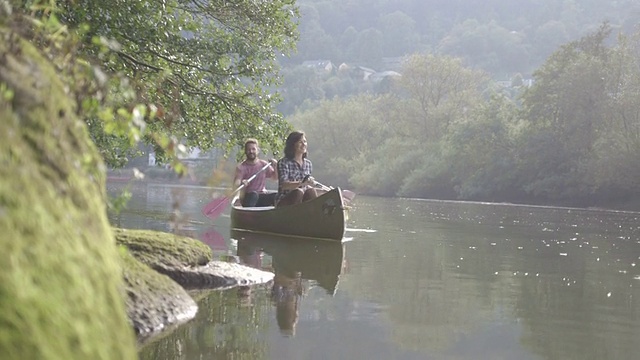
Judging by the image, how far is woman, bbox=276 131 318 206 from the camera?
13.2 m

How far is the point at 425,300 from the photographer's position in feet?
23.7

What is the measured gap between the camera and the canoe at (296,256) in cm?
869

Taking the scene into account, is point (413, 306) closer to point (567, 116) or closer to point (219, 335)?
point (219, 335)

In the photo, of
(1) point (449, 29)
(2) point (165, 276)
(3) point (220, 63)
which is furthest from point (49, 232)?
(1) point (449, 29)

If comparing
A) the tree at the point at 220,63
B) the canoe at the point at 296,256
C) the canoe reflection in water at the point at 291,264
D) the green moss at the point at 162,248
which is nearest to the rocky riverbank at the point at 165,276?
the green moss at the point at 162,248

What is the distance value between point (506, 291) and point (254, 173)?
7.55 m

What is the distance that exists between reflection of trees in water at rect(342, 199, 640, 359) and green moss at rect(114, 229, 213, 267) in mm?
1361

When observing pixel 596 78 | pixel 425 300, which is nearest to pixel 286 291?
pixel 425 300

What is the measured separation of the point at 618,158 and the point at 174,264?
3309 centimetres

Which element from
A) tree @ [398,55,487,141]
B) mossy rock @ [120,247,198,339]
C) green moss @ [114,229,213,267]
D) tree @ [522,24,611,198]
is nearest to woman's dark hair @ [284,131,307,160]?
green moss @ [114,229,213,267]

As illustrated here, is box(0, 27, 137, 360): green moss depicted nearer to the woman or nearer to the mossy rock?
the mossy rock

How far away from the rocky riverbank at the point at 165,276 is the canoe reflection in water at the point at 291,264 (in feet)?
1.29

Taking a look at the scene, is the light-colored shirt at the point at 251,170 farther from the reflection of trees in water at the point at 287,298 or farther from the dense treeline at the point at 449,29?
the dense treeline at the point at 449,29

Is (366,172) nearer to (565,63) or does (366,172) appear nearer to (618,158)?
(565,63)
